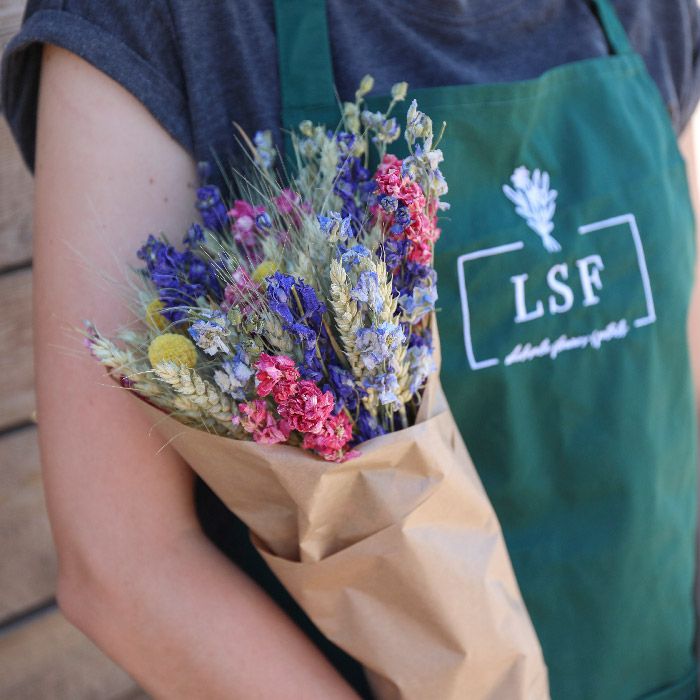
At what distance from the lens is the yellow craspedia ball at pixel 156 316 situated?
0.70 m

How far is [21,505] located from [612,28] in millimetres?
1292

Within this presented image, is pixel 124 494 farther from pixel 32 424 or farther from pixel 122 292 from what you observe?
pixel 32 424

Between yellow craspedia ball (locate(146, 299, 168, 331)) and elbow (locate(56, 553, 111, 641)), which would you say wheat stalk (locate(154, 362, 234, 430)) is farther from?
elbow (locate(56, 553, 111, 641))

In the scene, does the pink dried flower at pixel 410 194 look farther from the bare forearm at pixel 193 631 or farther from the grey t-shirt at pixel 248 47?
the bare forearm at pixel 193 631

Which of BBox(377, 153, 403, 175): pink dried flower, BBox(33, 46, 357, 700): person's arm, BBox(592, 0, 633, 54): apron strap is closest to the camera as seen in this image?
BBox(377, 153, 403, 175): pink dried flower

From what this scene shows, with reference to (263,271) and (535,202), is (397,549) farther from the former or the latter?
(535,202)

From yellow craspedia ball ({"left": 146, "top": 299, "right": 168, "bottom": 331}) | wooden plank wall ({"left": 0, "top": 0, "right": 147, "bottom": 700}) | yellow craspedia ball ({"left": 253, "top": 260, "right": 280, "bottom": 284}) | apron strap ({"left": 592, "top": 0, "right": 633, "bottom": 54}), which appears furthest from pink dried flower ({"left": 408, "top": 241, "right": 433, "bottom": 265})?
wooden plank wall ({"left": 0, "top": 0, "right": 147, "bottom": 700})

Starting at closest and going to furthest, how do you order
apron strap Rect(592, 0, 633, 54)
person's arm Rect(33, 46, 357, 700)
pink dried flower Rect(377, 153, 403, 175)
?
pink dried flower Rect(377, 153, 403, 175)
person's arm Rect(33, 46, 357, 700)
apron strap Rect(592, 0, 633, 54)

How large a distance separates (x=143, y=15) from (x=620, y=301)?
71cm

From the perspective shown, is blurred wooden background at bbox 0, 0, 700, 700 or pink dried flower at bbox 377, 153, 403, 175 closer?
pink dried flower at bbox 377, 153, 403, 175

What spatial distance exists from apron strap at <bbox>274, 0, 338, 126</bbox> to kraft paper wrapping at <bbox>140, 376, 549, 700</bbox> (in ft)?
1.27

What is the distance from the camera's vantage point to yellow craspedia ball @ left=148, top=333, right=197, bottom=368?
25.6 inches

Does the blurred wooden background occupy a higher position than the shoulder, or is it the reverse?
the shoulder

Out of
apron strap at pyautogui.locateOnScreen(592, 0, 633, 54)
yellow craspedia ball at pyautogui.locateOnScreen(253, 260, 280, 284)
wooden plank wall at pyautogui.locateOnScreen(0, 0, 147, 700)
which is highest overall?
apron strap at pyautogui.locateOnScreen(592, 0, 633, 54)
